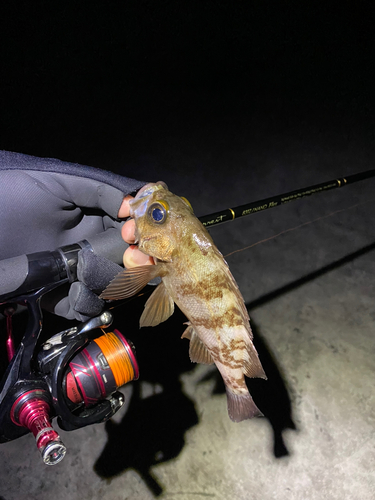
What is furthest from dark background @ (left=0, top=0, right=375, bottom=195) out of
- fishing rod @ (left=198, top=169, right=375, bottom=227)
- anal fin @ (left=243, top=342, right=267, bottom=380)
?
anal fin @ (left=243, top=342, right=267, bottom=380)

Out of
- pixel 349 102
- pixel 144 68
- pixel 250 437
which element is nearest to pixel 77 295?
pixel 250 437

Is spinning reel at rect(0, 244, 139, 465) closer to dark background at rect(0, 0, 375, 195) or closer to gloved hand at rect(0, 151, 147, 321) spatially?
gloved hand at rect(0, 151, 147, 321)

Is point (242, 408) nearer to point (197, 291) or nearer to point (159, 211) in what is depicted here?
point (197, 291)

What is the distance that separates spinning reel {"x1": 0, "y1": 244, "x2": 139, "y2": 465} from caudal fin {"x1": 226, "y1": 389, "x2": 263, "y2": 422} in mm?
469

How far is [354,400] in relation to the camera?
2514 millimetres

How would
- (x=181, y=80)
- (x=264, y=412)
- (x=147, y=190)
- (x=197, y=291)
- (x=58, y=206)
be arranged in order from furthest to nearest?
(x=181, y=80) < (x=264, y=412) < (x=58, y=206) < (x=147, y=190) < (x=197, y=291)

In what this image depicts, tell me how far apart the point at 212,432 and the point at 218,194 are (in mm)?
3074

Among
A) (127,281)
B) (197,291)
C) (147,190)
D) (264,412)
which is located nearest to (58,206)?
(147,190)

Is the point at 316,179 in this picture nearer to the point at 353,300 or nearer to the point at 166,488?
the point at 353,300

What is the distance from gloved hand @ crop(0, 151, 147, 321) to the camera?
4.18 feet

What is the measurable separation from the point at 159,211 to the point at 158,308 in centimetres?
37

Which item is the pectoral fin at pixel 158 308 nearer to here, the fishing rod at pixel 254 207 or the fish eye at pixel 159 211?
the fish eye at pixel 159 211

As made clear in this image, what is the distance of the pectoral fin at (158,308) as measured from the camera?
46.9 inches

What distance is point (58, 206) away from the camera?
1.51m
